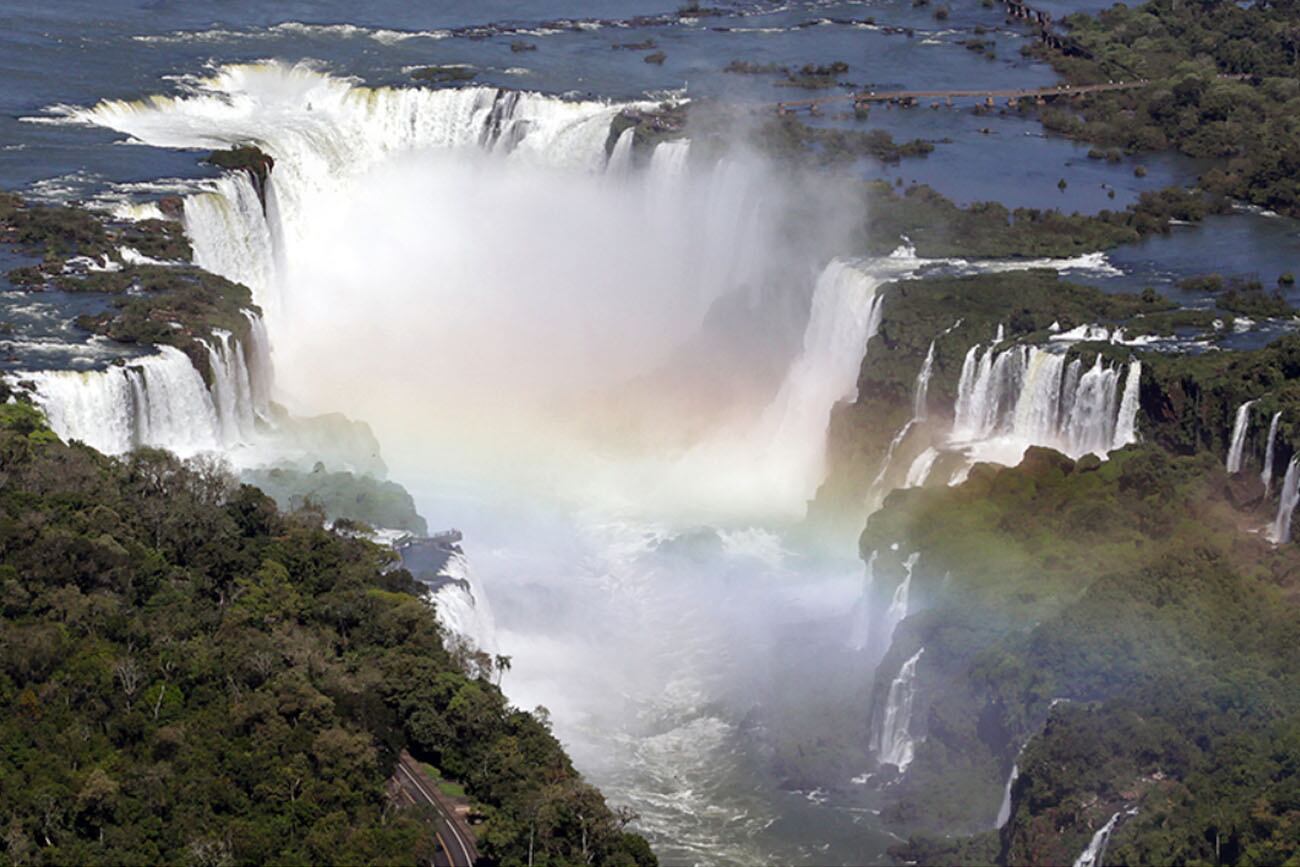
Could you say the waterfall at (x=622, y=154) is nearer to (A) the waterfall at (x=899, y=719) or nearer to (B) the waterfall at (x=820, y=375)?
(B) the waterfall at (x=820, y=375)

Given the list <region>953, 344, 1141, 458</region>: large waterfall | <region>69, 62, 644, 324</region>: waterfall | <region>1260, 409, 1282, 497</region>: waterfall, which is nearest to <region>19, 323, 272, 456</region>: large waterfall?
<region>69, 62, 644, 324</region>: waterfall

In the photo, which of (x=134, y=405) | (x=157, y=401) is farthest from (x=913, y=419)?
(x=134, y=405)

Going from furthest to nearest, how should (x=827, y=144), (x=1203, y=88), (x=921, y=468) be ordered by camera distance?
(x=1203, y=88)
(x=827, y=144)
(x=921, y=468)

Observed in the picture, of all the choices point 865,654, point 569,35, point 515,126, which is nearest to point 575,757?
point 865,654

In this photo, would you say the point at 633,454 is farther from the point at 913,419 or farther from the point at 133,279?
the point at 133,279

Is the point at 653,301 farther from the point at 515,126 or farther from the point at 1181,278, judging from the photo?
the point at 1181,278
